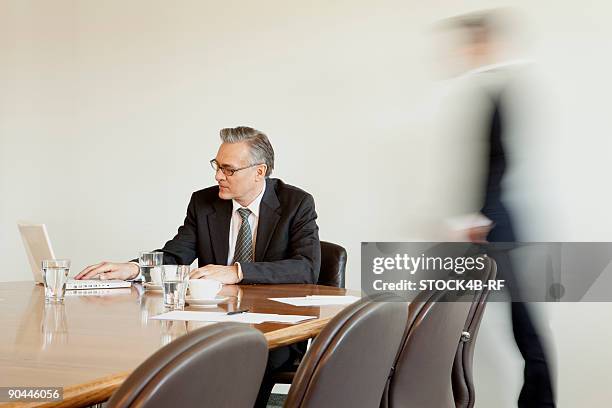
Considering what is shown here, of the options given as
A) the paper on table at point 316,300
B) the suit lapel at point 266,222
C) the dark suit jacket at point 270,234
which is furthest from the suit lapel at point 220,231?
the paper on table at point 316,300

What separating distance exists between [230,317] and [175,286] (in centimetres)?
29

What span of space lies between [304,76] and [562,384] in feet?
6.62

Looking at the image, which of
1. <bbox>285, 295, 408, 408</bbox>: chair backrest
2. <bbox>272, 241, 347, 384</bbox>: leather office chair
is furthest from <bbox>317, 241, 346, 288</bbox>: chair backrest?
<bbox>285, 295, 408, 408</bbox>: chair backrest

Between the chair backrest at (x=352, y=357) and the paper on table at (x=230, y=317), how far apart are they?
0.52 m

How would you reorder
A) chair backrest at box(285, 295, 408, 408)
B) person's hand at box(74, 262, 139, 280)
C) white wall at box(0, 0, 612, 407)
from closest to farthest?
chair backrest at box(285, 295, 408, 408) → person's hand at box(74, 262, 139, 280) → white wall at box(0, 0, 612, 407)

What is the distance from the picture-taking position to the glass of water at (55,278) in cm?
235

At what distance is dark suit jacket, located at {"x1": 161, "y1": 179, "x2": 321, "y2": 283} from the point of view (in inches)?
122

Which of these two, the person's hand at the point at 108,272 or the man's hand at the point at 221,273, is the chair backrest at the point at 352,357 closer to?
the man's hand at the point at 221,273

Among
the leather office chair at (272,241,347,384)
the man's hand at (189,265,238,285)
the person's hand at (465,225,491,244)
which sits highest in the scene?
the person's hand at (465,225,491,244)

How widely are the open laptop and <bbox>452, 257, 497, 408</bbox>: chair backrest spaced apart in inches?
45.7

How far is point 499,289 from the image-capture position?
3297 millimetres

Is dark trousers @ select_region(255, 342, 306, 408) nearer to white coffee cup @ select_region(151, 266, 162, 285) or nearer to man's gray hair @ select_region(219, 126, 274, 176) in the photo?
white coffee cup @ select_region(151, 266, 162, 285)

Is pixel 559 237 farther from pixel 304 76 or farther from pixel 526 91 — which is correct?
pixel 304 76

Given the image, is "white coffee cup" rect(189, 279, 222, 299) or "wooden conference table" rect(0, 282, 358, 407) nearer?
"wooden conference table" rect(0, 282, 358, 407)
